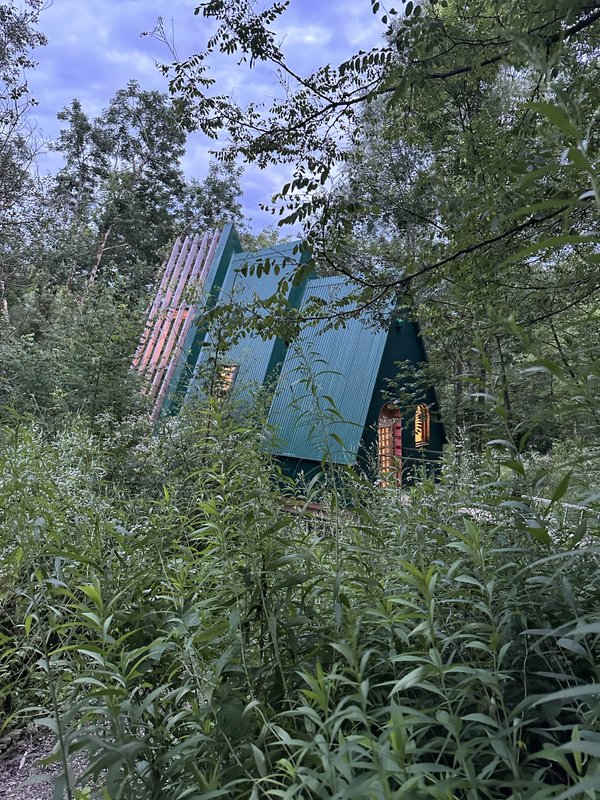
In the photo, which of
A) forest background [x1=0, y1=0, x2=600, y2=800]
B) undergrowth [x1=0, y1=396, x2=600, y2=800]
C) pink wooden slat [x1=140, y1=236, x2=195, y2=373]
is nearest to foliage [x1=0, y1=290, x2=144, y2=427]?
forest background [x1=0, y1=0, x2=600, y2=800]

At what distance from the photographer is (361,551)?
135 cm

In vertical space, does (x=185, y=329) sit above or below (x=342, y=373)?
above

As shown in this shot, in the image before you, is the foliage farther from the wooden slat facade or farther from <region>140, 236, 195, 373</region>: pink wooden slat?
<region>140, 236, 195, 373</region>: pink wooden slat

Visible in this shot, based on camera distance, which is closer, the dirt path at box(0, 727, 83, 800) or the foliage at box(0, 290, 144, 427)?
the dirt path at box(0, 727, 83, 800)

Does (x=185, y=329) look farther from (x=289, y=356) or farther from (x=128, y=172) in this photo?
(x=128, y=172)

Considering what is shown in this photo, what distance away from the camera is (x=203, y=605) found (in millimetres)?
1360

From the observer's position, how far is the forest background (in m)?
0.98

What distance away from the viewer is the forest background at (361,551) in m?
0.98

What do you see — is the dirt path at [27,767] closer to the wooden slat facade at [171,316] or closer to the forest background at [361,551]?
the forest background at [361,551]

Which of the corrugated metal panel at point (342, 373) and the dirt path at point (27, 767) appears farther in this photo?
the corrugated metal panel at point (342, 373)

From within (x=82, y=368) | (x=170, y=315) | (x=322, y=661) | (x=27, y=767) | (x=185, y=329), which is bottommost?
(x=27, y=767)

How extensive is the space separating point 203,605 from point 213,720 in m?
0.26

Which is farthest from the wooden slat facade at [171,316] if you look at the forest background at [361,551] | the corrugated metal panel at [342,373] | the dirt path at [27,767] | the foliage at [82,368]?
the dirt path at [27,767]

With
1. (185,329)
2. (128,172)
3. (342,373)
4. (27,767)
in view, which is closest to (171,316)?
(185,329)
